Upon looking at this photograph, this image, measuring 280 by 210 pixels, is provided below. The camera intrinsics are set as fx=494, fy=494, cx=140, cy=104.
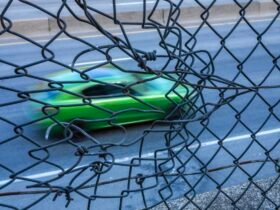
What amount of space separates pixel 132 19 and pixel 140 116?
21.8 ft

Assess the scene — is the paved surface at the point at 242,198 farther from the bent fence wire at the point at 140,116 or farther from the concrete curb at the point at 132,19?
the concrete curb at the point at 132,19

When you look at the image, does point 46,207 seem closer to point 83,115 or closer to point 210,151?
point 83,115

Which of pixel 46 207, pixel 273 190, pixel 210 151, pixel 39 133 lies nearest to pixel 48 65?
pixel 39 133

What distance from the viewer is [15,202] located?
173 inches

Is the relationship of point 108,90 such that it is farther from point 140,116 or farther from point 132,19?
point 132,19

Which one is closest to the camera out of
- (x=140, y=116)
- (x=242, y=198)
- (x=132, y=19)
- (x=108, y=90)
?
(x=242, y=198)

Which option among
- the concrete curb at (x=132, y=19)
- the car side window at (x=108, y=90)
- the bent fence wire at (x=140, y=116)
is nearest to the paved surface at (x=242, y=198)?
the bent fence wire at (x=140, y=116)

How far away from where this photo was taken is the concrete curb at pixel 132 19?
34.4 ft

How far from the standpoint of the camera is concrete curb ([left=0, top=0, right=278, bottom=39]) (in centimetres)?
1047

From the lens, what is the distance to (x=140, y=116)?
4.92m

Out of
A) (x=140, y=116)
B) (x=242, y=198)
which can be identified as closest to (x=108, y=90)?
(x=242, y=198)

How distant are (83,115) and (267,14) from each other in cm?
997

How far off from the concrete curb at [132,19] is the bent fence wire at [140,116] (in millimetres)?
77

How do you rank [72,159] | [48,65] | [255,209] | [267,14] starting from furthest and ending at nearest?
1. [267,14]
2. [48,65]
3. [72,159]
4. [255,209]
